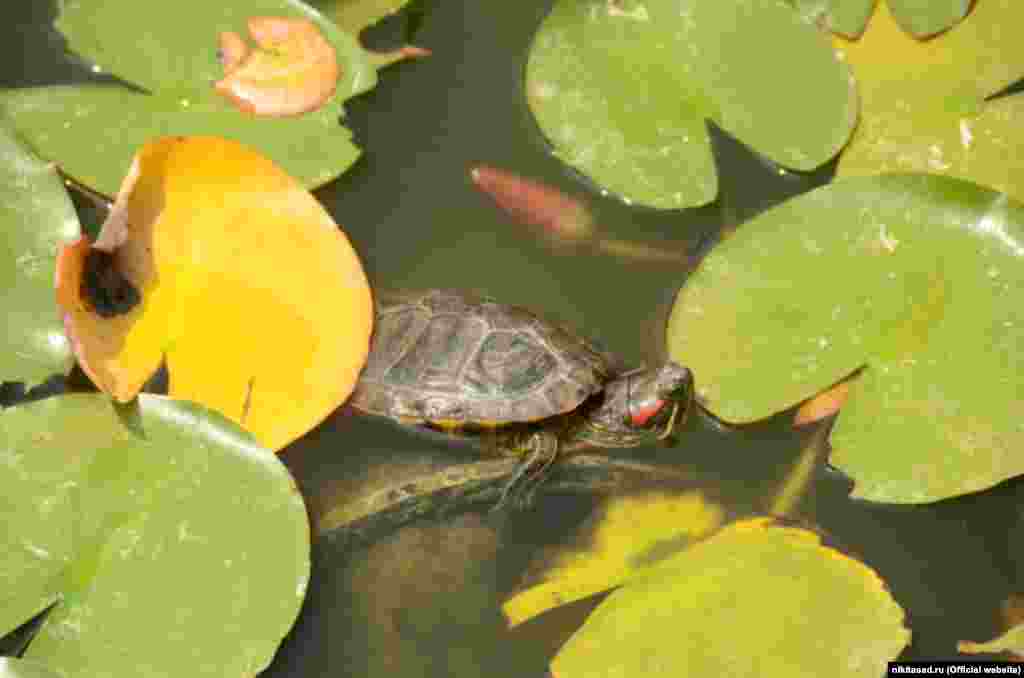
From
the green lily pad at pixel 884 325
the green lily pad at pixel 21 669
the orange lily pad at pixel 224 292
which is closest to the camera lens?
the green lily pad at pixel 21 669

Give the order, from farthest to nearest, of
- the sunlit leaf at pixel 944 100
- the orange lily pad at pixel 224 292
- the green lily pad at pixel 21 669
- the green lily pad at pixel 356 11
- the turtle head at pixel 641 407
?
1. the green lily pad at pixel 356 11
2. the sunlit leaf at pixel 944 100
3. the turtle head at pixel 641 407
4. the orange lily pad at pixel 224 292
5. the green lily pad at pixel 21 669

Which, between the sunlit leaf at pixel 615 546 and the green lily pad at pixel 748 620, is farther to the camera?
the sunlit leaf at pixel 615 546

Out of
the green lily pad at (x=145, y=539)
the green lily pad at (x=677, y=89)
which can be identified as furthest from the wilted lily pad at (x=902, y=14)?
the green lily pad at (x=145, y=539)

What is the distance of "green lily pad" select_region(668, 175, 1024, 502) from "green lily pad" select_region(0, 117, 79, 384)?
166cm

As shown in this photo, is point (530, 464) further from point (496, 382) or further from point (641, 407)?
point (641, 407)

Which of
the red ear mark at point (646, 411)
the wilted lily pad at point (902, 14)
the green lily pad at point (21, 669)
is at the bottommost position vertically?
the green lily pad at point (21, 669)

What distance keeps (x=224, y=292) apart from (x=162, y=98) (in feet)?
2.53

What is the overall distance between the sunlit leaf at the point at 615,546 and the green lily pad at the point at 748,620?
99 millimetres

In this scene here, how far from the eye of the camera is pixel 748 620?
3002 mm

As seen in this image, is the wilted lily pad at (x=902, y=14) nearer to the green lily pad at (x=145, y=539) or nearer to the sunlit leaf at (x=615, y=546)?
the sunlit leaf at (x=615, y=546)

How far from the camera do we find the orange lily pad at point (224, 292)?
10.2 feet

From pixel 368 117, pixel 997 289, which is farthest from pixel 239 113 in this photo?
pixel 997 289

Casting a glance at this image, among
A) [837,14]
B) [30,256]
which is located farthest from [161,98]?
[837,14]

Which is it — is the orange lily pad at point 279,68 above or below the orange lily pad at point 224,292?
above
